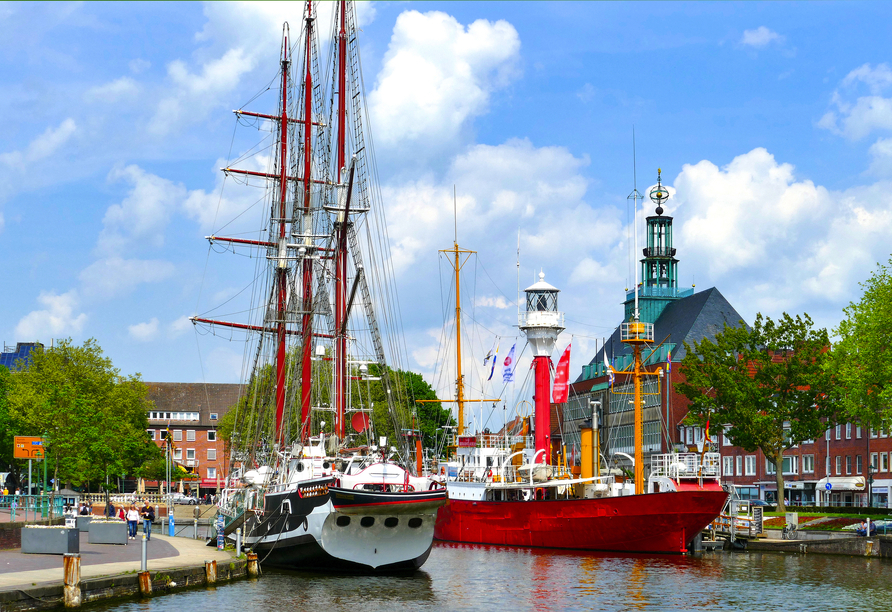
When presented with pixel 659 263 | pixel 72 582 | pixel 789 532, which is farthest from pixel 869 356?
pixel 659 263

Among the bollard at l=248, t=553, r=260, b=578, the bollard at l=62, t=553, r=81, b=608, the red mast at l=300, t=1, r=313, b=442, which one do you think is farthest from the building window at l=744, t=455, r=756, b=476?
the bollard at l=62, t=553, r=81, b=608

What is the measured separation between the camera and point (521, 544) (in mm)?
66062

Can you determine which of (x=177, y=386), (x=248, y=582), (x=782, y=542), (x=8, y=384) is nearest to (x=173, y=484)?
(x=177, y=386)

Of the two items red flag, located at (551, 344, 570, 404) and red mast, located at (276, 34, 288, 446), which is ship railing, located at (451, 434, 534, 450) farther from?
red mast, located at (276, 34, 288, 446)

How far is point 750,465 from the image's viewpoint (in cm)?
11188

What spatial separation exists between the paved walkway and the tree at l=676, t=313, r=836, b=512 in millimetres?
38905

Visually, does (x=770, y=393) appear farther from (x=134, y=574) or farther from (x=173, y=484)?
(x=173, y=484)

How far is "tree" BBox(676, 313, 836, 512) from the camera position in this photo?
74562 millimetres

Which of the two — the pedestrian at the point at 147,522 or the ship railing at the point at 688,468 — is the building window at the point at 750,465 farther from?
the pedestrian at the point at 147,522

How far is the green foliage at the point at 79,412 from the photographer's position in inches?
3403

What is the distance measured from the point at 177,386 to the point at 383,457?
115322 millimetres

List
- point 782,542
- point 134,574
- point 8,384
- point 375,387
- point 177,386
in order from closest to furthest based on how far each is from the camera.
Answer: point 134,574, point 782,542, point 8,384, point 375,387, point 177,386

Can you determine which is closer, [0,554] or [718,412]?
[0,554]

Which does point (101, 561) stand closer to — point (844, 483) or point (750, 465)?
point (844, 483)
